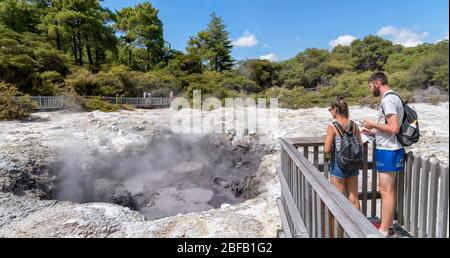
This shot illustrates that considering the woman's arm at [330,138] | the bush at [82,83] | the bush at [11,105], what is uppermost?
the bush at [82,83]

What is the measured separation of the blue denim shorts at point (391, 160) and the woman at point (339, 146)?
1.01 ft

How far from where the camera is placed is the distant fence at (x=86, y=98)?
39.3 feet

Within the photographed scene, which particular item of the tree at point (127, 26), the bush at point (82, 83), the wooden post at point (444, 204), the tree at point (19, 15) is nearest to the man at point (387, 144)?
the wooden post at point (444, 204)

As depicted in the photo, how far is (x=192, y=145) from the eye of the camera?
31.5 ft

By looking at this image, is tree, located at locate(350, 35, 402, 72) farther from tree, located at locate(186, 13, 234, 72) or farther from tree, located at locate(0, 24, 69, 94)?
tree, located at locate(0, 24, 69, 94)

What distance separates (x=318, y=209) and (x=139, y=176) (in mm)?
6384

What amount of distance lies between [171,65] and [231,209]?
64.4 feet

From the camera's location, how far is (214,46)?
2669 centimetres

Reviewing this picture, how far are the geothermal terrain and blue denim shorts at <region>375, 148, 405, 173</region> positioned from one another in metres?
0.41

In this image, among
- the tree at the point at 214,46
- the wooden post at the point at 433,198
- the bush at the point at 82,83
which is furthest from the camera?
the tree at the point at 214,46

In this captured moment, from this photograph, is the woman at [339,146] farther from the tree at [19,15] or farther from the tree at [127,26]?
the tree at [19,15]

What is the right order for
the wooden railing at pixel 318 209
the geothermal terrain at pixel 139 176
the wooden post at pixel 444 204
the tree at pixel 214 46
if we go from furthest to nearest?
the tree at pixel 214 46 < the geothermal terrain at pixel 139 176 < the wooden post at pixel 444 204 < the wooden railing at pixel 318 209

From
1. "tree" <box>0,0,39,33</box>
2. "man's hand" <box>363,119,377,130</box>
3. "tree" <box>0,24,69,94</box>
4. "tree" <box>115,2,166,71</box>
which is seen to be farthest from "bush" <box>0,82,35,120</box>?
"tree" <box>0,0,39,33</box>
